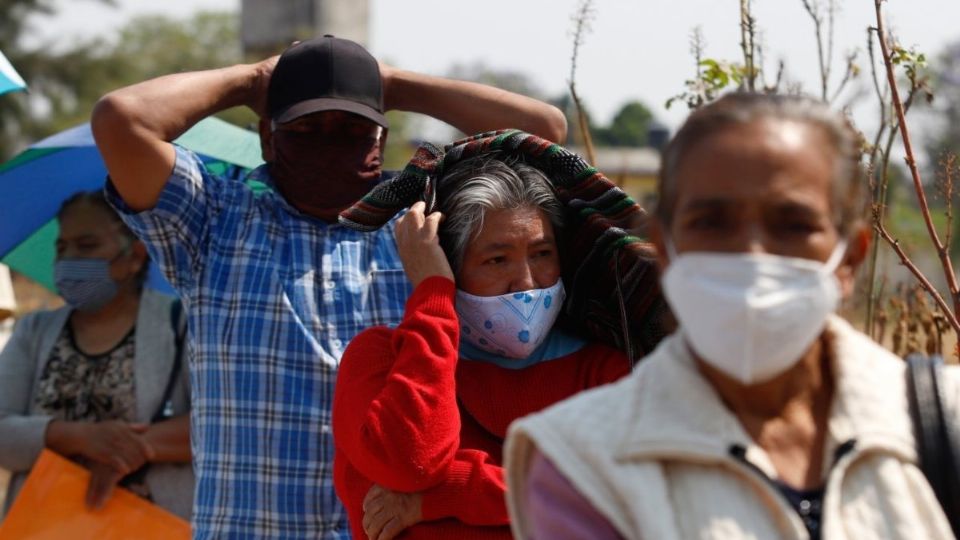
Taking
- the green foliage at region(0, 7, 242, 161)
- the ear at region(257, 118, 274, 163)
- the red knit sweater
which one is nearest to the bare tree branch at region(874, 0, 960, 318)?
the red knit sweater

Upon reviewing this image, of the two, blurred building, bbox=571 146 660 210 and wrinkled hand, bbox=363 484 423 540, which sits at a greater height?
wrinkled hand, bbox=363 484 423 540

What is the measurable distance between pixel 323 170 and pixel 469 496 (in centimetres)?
124

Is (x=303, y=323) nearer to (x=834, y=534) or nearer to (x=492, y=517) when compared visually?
(x=492, y=517)

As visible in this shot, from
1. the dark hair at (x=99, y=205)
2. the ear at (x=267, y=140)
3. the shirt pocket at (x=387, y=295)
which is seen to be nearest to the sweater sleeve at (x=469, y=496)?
the shirt pocket at (x=387, y=295)

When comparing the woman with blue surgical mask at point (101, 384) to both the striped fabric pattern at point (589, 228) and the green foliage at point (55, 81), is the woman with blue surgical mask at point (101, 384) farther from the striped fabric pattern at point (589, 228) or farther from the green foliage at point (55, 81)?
the green foliage at point (55, 81)

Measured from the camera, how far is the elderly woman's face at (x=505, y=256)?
2.83 m

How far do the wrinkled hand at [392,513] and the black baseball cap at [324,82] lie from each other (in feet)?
4.01

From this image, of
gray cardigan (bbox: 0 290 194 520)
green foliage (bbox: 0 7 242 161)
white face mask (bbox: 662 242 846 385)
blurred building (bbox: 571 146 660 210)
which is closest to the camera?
white face mask (bbox: 662 242 846 385)

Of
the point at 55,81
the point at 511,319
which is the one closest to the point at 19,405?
the point at 511,319

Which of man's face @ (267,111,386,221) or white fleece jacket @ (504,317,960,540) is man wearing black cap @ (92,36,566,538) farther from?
white fleece jacket @ (504,317,960,540)

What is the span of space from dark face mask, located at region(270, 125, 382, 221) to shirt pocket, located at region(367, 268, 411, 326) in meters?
0.23

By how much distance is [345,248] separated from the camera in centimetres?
350

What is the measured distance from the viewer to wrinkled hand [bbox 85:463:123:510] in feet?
14.0

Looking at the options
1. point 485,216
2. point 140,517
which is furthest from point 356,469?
point 140,517
